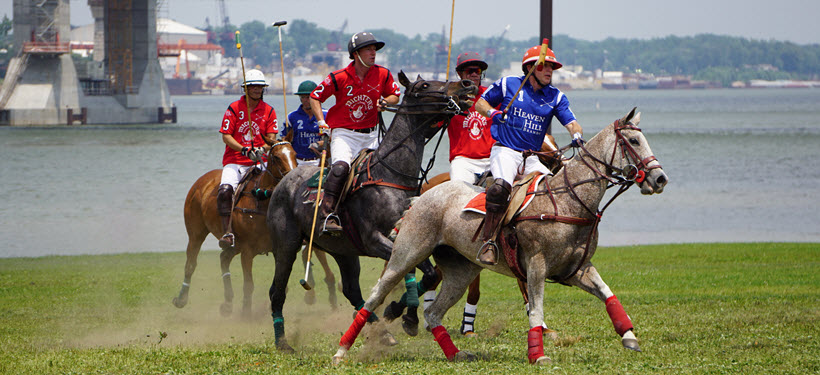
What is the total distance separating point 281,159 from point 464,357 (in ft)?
16.0

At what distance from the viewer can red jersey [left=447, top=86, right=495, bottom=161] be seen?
12.3m

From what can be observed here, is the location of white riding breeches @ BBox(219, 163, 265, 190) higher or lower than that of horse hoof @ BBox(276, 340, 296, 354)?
higher

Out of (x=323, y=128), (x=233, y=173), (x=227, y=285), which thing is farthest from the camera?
(x=227, y=285)

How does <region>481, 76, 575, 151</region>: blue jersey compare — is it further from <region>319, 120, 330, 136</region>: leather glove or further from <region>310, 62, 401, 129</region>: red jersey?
<region>319, 120, 330, 136</region>: leather glove

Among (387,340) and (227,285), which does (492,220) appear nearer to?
(387,340)

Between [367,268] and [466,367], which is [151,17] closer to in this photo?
[367,268]

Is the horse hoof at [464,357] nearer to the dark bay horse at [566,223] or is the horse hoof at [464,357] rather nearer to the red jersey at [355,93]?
the dark bay horse at [566,223]

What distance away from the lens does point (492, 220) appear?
955cm

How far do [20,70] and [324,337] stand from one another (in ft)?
327

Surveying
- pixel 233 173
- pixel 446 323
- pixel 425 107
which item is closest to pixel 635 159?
pixel 425 107

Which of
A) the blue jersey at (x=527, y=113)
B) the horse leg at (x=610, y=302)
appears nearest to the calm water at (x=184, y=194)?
the blue jersey at (x=527, y=113)

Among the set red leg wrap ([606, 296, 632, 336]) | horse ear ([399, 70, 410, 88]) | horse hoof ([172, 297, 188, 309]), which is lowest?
horse hoof ([172, 297, 188, 309])

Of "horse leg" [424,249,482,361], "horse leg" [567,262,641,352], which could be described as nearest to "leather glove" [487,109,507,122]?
"horse leg" [424,249,482,361]

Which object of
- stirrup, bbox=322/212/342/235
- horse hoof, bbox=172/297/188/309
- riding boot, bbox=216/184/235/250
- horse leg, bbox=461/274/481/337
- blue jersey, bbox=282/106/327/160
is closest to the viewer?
stirrup, bbox=322/212/342/235
